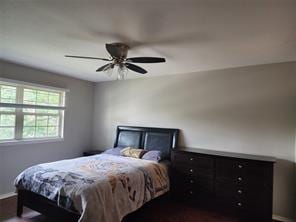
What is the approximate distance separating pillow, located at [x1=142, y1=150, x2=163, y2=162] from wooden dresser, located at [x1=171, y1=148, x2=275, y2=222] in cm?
28

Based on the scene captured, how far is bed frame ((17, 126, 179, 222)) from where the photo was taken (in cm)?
253

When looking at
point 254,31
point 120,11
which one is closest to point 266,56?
point 254,31

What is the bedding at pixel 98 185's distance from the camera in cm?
230

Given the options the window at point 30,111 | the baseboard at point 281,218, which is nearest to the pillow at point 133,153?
the window at point 30,111

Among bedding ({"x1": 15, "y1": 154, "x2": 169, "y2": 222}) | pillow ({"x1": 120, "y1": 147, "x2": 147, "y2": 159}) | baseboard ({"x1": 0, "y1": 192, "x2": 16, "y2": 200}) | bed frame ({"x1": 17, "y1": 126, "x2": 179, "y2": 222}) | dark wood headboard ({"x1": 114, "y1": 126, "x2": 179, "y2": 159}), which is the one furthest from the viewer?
dark wood headboard ({"x1": 114, "y1": 126, "x2": 179, "y2": 159})

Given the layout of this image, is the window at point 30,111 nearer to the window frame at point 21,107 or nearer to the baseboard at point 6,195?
the window frame at point 21,107

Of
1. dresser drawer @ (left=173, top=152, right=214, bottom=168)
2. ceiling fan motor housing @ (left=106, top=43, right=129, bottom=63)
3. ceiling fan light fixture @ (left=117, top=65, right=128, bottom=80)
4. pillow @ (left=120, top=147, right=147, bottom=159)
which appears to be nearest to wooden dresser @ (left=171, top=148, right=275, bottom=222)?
dresser drawer @ (left=173, top=152, right=214, bottom=168)

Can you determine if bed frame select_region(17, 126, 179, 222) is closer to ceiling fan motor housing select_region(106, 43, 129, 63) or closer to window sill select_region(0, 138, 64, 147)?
window sill select_region(0, 138, 64, 147)

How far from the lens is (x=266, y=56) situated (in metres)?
3.00

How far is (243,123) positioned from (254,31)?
5.93 feet

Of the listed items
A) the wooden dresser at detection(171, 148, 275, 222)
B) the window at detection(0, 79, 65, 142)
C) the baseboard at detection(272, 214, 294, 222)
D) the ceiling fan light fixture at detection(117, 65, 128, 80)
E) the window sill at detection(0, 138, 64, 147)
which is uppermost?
the ceiling fan light fixture at detection(117, 65, 128, 80)

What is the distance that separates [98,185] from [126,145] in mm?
2193

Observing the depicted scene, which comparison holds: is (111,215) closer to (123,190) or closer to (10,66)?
(123,190)

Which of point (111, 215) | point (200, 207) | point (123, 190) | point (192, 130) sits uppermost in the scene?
point (192, 130)
